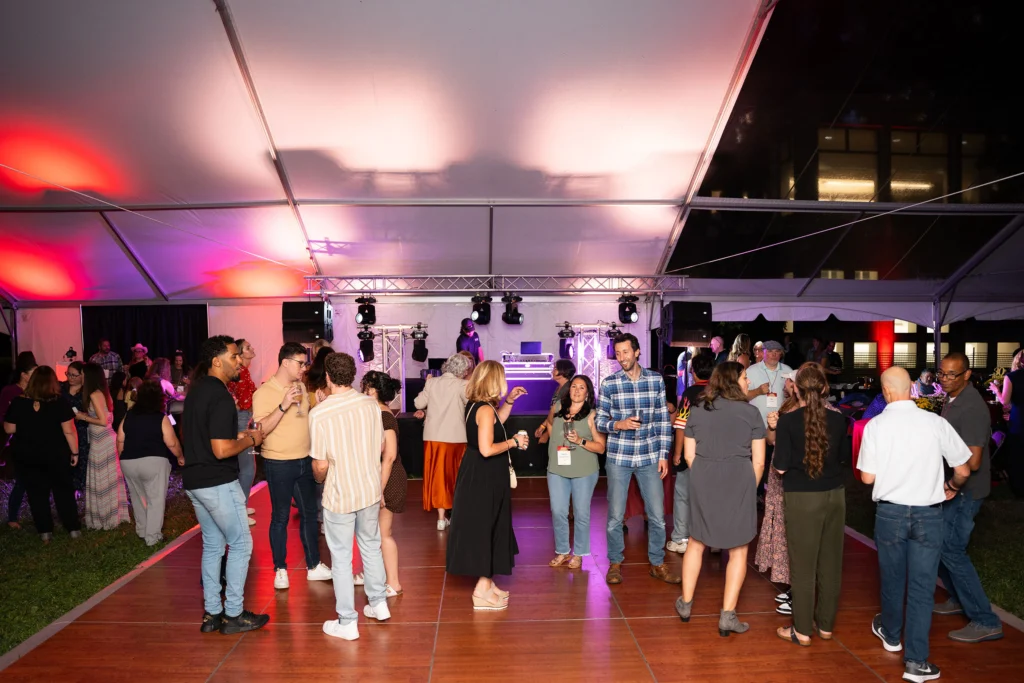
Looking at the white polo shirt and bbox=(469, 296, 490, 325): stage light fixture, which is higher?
bbox=(469, 296, 490, 325): stage light fixture

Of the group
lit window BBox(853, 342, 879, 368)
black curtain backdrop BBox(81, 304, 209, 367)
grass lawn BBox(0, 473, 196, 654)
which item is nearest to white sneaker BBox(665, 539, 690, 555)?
grass lawn BBox(0, 473, 196, 654)

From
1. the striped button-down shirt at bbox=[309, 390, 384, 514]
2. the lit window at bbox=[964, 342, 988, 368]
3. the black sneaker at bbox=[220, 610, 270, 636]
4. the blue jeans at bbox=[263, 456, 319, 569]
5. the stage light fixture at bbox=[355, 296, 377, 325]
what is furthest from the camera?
the lit window at bbox=[964, 342, 988, 368]

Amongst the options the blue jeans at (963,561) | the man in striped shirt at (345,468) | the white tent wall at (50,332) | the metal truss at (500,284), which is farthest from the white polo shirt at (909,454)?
the white tent wall at (50,332)

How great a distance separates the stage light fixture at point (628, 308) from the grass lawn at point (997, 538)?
4121 mm

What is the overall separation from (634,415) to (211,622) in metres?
2.63

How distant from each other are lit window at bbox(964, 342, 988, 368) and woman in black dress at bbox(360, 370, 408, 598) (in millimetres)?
14670

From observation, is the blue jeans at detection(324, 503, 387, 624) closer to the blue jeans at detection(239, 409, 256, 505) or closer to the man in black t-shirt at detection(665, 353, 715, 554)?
the man in black t-shirt at detection(665, 353, 715, 554)

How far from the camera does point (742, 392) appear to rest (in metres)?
3.21

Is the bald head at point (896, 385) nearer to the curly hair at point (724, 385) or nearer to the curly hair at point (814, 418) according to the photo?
the curly hair at point (814, 418)

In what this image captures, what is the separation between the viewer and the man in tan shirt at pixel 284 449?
3715mm

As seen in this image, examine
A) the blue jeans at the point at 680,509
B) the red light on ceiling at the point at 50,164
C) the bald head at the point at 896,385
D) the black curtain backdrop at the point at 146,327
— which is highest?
the red light on ceiling at the point at 50,164

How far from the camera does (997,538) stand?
4918mm

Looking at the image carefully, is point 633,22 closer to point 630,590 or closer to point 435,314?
point 630,590

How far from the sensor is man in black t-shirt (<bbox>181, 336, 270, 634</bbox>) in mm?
3178
